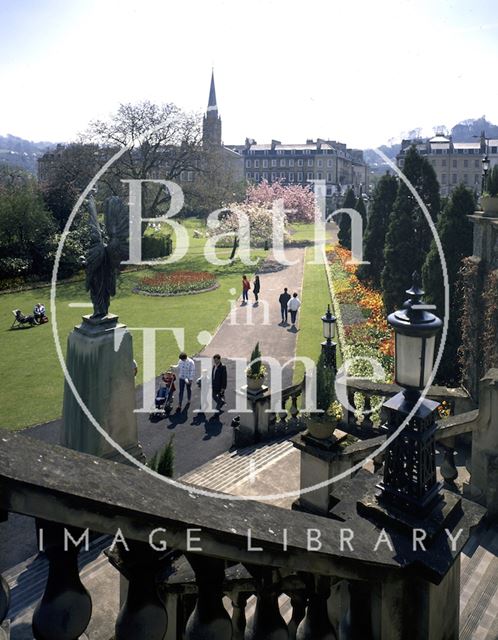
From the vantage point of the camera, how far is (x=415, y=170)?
24.3 meters

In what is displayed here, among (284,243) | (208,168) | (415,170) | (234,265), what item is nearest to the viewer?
(415,170)

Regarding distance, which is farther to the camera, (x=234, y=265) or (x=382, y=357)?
(x=234, y=265)

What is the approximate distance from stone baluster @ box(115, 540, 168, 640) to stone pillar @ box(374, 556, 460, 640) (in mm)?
1353

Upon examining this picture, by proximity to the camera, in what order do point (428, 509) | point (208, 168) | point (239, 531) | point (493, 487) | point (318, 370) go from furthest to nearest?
point (208, 168), point (318, 370), point (493, 487), point (428, 509), point (239, 531)

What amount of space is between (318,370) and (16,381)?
12.2m

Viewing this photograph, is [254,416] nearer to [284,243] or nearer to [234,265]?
[234,265]

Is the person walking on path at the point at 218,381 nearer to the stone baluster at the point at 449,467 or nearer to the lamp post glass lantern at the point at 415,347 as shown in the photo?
the stone baluster at the point at 449,467

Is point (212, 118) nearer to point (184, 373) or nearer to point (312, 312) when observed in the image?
point (312, 312)

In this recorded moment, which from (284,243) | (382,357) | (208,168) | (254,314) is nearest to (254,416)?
(382,357)

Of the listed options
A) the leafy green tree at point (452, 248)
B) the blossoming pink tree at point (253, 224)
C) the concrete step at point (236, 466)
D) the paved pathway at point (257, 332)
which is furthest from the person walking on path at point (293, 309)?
the blossoming pink tree at point (253, 224)

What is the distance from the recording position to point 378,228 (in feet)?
92.0

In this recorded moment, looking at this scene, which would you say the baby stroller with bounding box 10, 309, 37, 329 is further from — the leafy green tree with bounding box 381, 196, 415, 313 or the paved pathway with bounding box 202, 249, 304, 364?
the leafy green tree with bounding box 381, 196, 415, 313

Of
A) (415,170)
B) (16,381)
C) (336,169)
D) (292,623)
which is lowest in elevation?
(16,381)

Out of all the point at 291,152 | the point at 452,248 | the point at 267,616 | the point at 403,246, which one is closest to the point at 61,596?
the point at 267,616
